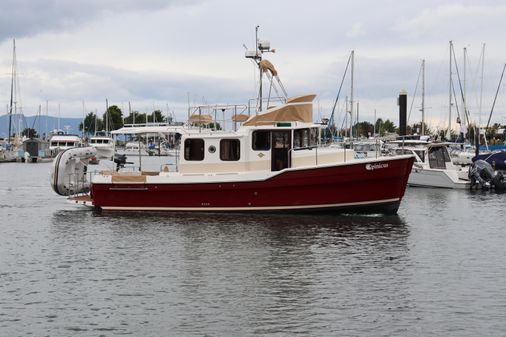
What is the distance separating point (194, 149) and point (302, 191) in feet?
16.7

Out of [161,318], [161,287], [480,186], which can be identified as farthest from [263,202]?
[480,186]

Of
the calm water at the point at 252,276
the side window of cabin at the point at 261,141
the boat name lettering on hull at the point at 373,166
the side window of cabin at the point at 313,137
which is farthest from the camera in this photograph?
the side window of cabin at the point at 313,137

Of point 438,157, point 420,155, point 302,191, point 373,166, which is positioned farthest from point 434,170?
point 302,191

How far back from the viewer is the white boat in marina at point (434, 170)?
5047 cm

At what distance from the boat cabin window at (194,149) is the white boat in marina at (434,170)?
22759 millimetres

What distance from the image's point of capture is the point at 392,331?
47.6ft

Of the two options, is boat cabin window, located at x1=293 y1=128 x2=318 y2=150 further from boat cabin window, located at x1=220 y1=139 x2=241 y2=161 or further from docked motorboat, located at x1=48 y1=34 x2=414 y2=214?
boat cabin window, located at x1=220 y1=139 x2=241 y2=161

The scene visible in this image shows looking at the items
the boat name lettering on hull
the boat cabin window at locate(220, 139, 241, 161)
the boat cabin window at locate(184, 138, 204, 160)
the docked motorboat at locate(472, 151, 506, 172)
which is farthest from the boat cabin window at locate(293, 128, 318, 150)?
the docked motorboat at locate(472, 151, 506, 172)

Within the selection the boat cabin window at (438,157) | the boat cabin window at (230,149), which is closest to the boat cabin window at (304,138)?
the boat cabin window at (230,149)

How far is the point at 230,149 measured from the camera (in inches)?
1212

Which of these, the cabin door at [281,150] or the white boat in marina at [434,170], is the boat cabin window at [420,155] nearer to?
the white boat in marina at [434,170]

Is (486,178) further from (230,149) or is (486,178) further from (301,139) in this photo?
(230,149)

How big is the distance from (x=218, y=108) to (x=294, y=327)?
19.2 m

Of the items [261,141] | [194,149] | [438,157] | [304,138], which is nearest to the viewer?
[261,141]
